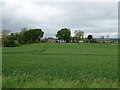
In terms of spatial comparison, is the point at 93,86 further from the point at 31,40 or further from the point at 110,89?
the point at 31,40

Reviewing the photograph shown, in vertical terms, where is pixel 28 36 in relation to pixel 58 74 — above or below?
above

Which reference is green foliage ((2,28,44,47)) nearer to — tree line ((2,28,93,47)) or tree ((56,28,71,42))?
tree line ((2,28,93,47))

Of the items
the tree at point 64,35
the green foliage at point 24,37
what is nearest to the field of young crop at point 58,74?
the green foliage at point 24,37

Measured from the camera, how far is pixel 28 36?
68.6 meters

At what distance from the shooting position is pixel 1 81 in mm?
5797

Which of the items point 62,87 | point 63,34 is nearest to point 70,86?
point 62,87

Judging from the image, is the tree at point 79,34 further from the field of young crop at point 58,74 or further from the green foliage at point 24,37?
the field of young crop at point 58,74

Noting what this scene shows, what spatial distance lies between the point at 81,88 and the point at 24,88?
185 centimetres

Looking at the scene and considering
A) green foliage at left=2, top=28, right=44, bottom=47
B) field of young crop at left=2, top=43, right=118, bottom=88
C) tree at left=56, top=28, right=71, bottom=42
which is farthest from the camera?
tree at left=56, top=28, right=71, bottom=42

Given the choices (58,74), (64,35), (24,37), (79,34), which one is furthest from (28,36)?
(58,74)

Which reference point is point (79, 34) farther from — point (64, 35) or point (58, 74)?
point (58, 74)

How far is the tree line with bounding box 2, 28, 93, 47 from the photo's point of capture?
49.2 m

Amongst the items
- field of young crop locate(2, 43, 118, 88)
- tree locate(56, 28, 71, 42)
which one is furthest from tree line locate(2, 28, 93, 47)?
field of young crop locate(2, 43, 118, 88)

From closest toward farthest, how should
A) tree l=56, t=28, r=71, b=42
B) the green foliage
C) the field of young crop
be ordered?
the field of young crop, the green foliage, tree l=56, t=28, r=71, b=42
